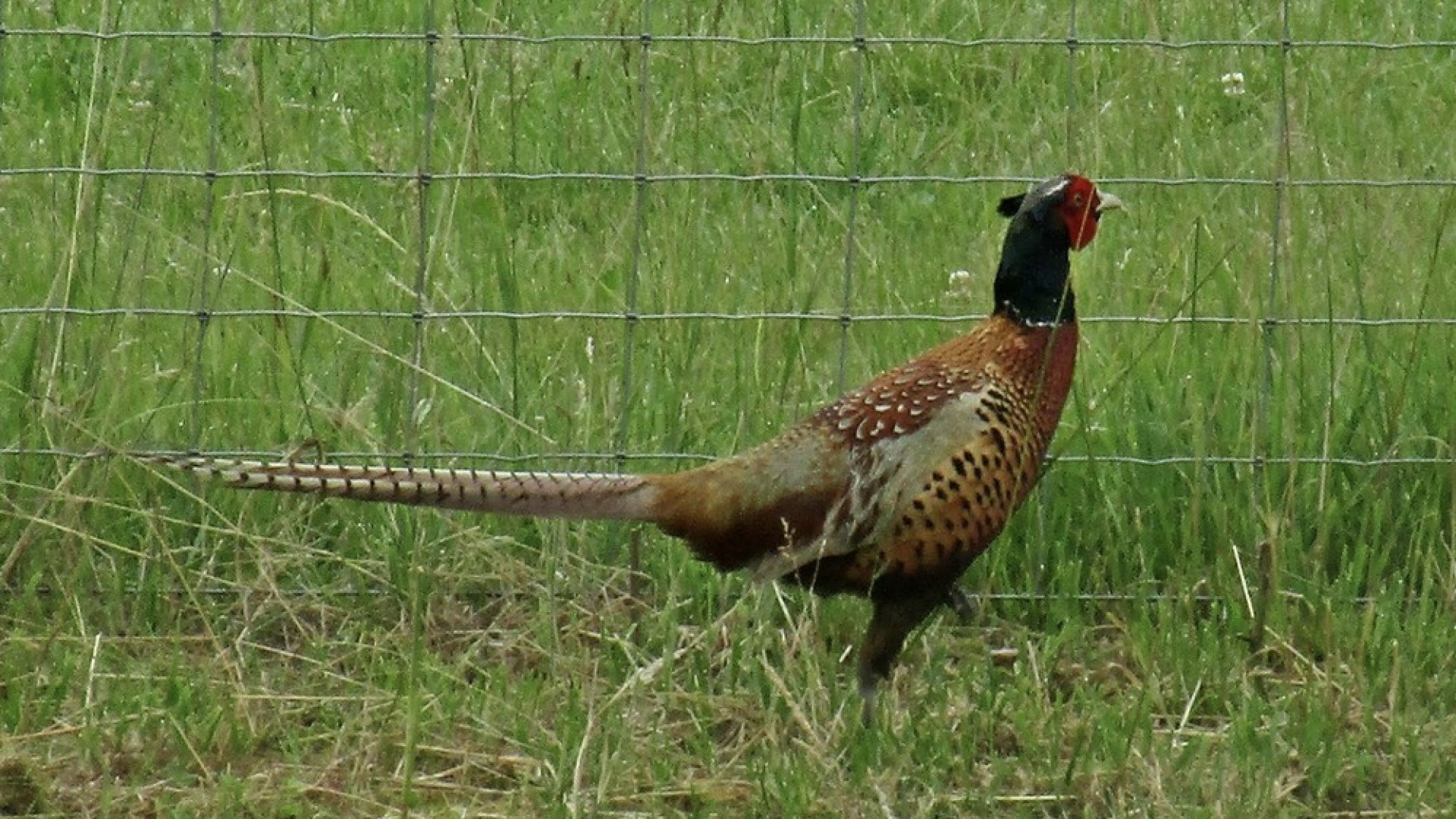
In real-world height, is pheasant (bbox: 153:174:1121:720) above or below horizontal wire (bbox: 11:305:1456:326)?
below

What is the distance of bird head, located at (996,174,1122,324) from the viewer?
4.39 m

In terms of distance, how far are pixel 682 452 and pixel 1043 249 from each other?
0.92m

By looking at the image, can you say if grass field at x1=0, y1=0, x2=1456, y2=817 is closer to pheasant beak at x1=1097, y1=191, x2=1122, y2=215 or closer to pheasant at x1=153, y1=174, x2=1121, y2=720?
pheasant at x1=153, y1=174, x2=1121, y2=720

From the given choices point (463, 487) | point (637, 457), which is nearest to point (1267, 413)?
point (637, 457)

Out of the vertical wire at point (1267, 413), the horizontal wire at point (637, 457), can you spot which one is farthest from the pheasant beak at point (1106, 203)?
the horizontal wire at point (637, 457)

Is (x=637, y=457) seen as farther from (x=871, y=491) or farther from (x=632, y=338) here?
(x=871, y=491)

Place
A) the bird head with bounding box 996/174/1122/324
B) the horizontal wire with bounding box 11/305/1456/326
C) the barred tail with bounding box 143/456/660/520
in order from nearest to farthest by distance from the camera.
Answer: the barred tail with bounding box 143/456/660/520 → the bird head with bounding box 996/174/1122/324 → the horizontal wire with bounding box 11/305/1456/326

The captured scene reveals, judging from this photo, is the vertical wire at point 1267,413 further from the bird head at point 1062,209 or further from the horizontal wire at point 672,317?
the bird head at point 1062,209

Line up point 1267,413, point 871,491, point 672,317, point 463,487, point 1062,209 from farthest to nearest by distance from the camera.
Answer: point 1267,413, point 672,317, point 1062,209, point 871,491, point 463,487

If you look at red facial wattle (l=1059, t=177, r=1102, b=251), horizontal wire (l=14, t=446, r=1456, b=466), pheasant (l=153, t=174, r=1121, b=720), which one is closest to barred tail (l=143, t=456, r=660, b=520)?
pheasant (l=153, t=174, r=1121, b=720)

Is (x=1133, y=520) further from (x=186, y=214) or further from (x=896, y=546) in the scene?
(x=186, y=214)

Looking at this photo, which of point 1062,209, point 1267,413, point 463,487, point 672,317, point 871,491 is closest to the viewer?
point 463,487

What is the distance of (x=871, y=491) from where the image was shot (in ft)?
13.6

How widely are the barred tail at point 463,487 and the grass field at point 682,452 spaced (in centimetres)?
28
